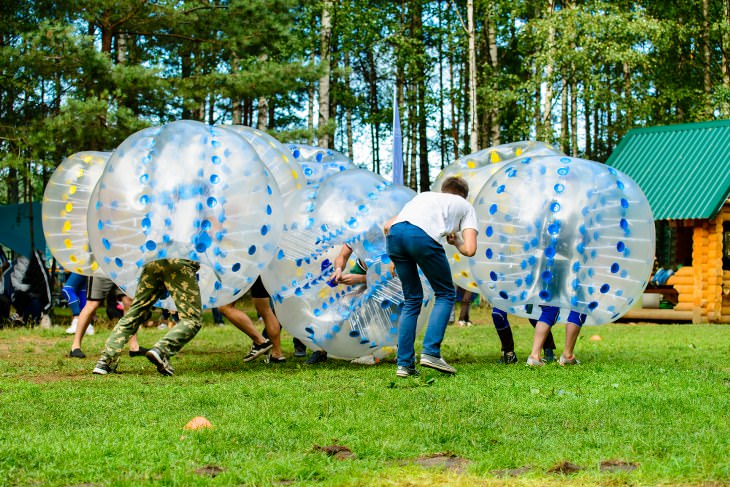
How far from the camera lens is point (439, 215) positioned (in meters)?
7.85

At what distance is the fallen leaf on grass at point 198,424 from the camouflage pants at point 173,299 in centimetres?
260

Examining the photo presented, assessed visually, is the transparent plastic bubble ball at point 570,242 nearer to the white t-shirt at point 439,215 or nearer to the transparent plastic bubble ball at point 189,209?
the white t-shirt at point 439,215

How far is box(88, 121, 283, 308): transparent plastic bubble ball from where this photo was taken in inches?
308

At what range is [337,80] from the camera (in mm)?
36375

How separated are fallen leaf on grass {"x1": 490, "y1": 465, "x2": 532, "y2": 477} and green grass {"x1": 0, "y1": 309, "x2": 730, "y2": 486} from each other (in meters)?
0.02

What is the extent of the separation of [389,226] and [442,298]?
761 millimetres

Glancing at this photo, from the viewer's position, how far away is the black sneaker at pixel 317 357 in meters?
9.49

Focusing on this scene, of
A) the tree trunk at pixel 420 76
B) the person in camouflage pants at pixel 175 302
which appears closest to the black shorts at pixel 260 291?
the person in camouflage pants at pixel 175 302

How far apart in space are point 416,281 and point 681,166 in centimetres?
1434

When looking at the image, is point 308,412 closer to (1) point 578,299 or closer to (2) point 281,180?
(1) point 578,299

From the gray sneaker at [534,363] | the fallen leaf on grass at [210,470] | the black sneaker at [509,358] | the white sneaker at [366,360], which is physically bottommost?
the black sneaker at [509,358]

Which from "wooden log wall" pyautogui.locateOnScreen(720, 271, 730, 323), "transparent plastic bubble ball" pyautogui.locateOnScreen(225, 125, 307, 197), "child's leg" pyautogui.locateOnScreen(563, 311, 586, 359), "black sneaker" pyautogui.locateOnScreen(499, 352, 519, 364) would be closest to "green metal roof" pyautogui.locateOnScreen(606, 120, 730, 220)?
"wooden log wall" pyautogui.locateOnScreen(720, 271, 730, 323)

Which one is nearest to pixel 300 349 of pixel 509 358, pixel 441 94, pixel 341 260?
pixel 341 260

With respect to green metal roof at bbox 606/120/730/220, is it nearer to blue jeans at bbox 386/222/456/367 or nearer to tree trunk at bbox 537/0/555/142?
tree trunk at bbox 537/0/555/142
